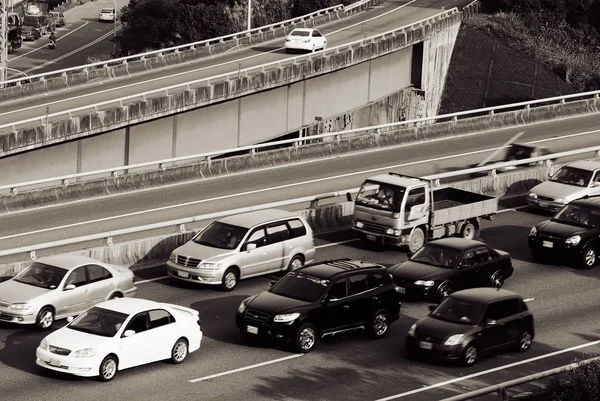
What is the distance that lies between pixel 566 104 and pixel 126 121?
890 inches

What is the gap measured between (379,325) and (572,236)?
314 inches

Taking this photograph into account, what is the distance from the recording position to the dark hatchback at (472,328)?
22438mm

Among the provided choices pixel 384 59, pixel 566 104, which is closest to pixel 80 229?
pixel 566 104

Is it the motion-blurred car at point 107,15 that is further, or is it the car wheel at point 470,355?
the motion-blurred car at point 107,15

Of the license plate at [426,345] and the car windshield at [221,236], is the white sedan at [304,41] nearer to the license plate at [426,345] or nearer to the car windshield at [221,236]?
the car windshield at [221,236]

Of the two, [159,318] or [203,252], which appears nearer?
[159,318]

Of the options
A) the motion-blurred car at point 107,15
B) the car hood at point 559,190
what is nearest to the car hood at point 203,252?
the car hood at point 559,190

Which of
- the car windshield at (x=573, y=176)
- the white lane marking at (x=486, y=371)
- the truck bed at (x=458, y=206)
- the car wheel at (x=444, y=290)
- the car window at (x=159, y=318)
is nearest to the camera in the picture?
the white lane marking at (x=486, y=371)

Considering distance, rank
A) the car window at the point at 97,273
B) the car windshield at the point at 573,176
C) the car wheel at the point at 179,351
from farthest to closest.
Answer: the car windshield at the point at 573,176 → the car window at the point at 97,273 → the car wheel at the point at 179,351

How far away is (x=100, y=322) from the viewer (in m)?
21.5

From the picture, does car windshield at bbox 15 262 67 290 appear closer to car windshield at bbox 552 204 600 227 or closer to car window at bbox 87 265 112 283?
car window at bbox 87 265 112 283

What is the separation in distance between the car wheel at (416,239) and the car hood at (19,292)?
10.4 m

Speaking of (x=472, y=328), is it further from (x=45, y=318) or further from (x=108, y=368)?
(x=45, y=318)

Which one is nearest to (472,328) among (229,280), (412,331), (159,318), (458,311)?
(458,311)
